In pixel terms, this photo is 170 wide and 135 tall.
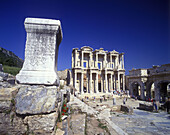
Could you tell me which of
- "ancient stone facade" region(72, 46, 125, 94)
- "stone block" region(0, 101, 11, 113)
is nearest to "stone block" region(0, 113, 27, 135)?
"stone block" region(0, 101, 11, 113)

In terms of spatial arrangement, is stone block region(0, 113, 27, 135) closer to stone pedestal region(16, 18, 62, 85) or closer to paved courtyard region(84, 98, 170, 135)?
stone pedestal region(16, 18, 62, 85)

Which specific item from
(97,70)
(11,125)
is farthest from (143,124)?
(97,70)

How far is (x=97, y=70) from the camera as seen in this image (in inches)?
1053

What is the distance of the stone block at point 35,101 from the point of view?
2025 millimetres

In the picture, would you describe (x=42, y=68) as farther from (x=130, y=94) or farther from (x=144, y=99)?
(x=130, y=94)

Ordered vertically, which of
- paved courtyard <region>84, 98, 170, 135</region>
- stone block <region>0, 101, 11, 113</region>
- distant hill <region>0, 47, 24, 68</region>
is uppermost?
distant hill <region>0, 47, 24, 68</region>

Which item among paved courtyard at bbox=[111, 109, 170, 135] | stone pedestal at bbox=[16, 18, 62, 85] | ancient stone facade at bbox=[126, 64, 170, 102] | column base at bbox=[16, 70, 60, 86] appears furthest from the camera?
ancient stone facade at bbox=[126, 64, 170, 102]

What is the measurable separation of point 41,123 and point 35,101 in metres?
0.45

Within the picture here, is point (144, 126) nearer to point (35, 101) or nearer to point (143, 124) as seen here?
point (143, 124)

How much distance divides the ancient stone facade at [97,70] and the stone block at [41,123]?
2270cm

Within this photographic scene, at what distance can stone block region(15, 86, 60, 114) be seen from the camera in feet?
6.64

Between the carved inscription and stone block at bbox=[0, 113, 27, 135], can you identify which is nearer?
stone block at bbox=[0, 113, 27, 135]

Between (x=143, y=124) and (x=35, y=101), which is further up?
(x=35, y=101)

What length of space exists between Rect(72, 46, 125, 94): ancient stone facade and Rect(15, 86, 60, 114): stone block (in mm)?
22381
